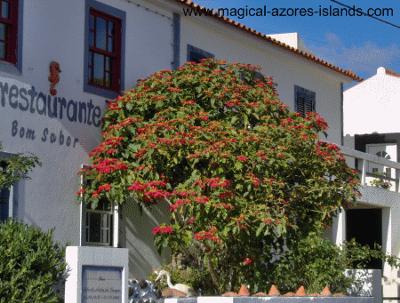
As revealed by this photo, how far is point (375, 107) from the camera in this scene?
31188mm

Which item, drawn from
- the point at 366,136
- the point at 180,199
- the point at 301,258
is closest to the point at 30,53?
A: the point at 180,199

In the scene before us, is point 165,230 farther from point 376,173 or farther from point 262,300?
point 376,173

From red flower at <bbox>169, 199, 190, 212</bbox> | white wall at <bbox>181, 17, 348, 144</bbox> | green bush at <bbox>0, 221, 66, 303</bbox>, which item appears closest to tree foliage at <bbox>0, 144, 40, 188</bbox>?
green bush at <bbox>0, 221, 66, 303</bbox>

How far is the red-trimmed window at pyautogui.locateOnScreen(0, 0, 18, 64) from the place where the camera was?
50.2 feet

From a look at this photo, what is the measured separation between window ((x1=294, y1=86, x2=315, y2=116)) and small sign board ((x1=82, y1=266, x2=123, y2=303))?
39.3 feet

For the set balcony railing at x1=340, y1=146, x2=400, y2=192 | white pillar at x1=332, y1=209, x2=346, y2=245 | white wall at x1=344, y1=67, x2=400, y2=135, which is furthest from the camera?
white wall at x1=344, y1=67, x2=400, y2=135

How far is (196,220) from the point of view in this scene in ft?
A: 50.1

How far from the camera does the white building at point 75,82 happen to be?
15.4m

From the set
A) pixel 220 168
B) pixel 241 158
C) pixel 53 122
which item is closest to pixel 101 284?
pixel 220 168

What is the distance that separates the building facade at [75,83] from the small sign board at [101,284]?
307 centimetres

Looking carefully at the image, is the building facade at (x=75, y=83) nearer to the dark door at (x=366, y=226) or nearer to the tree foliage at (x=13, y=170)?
the tree foliage at (x=13, y=170)

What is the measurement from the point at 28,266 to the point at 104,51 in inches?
249

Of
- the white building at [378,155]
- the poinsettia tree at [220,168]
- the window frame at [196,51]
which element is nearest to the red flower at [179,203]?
the poinsettia tree at [220,168]

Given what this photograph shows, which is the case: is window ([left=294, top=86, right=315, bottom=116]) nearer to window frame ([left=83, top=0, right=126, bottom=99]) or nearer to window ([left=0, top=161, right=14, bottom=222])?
window frame ([left=83, top=0, right=126, bottom=99])
